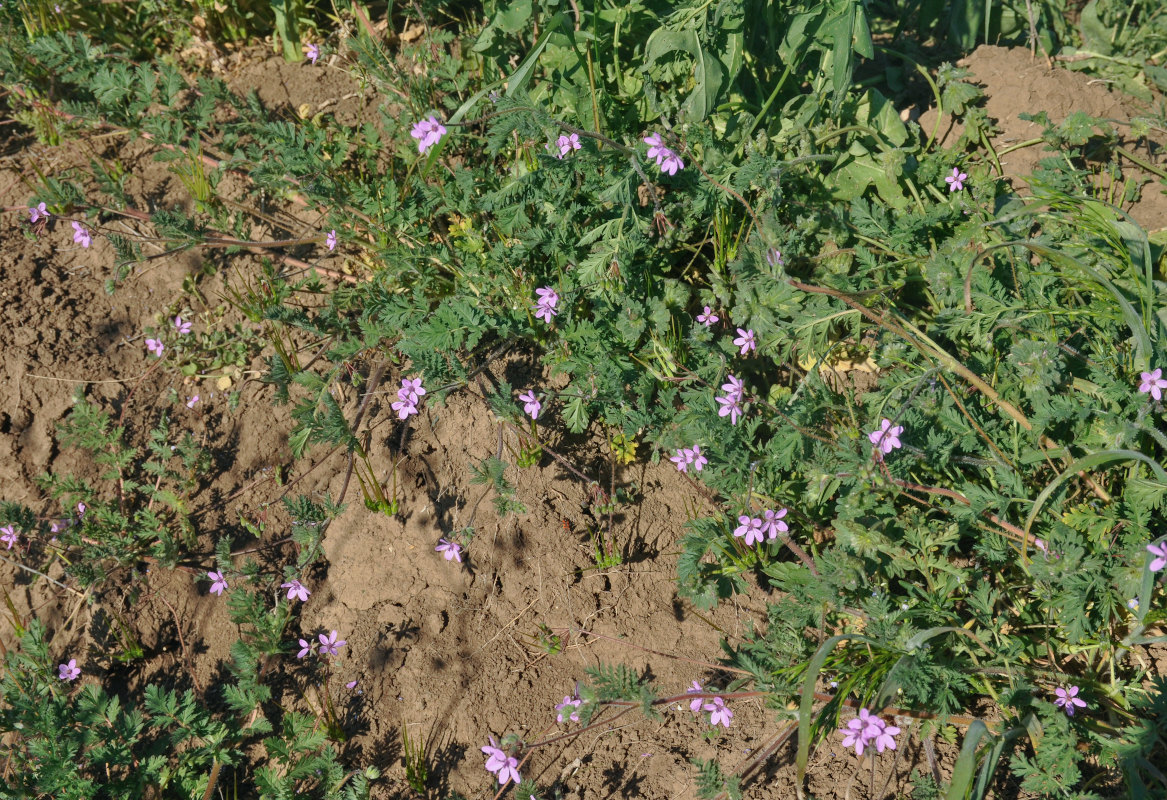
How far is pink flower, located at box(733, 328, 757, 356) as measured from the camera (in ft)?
9.72

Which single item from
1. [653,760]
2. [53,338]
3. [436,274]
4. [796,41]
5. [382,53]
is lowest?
[653,760]

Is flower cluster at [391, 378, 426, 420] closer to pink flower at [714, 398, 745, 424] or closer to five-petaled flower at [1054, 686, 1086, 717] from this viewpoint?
pink flower at [714, 398, 745, 424]

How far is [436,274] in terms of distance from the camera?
3.49 metres

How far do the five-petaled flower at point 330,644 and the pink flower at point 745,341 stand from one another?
Result: 1.77 meters

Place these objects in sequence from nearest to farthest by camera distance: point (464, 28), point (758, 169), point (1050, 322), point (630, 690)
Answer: point (630, 690), point (1050, 322), point (758, 169), point (464, 28)

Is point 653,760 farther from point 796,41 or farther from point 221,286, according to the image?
point 221,286

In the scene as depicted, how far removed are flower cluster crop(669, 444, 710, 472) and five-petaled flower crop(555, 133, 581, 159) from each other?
46.1 inches

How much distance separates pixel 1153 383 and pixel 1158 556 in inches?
20.2

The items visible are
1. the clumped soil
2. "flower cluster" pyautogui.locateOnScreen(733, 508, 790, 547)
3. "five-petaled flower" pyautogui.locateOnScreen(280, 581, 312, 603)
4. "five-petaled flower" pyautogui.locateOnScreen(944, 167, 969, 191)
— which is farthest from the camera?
"five-petaled flower" pyautogui.locateOnScreen(944, 167, 969, 191)

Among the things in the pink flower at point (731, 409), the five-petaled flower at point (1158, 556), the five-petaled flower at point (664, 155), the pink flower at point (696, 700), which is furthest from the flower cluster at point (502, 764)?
the five-petaled flower at point (664, 155)

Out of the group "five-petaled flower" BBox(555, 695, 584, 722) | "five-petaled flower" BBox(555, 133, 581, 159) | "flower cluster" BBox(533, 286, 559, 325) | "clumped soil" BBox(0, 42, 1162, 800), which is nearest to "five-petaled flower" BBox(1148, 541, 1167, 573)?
"clumped soil" BBox(0, 42, 1162, 800)

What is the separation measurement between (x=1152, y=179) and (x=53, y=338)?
469 cm

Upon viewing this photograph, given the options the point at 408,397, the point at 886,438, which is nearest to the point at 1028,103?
the point at 886,438

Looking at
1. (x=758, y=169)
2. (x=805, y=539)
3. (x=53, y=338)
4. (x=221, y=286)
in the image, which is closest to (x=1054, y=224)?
(x=758, y=169)
